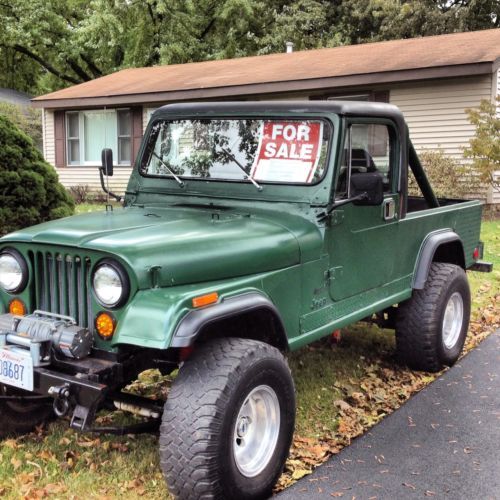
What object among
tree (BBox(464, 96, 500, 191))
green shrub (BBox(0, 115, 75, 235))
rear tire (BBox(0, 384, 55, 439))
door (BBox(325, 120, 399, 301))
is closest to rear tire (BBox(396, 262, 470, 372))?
door (BBox(325, 120, 399, 301))

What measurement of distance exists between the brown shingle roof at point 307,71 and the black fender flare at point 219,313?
432 inches

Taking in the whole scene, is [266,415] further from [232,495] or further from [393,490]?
[393,490]

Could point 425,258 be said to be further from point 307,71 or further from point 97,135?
point 97,135

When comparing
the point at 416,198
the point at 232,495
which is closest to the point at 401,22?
the point at 416,198

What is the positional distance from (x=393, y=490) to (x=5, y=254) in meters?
2.28

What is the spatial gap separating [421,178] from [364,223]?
125 centimetres

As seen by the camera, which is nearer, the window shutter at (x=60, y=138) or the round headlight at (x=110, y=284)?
the round headlight at (x=110, y=284)

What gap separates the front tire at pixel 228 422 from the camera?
2828mm

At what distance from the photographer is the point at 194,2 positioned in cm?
2667

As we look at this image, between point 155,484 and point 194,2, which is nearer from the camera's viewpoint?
point 155,484

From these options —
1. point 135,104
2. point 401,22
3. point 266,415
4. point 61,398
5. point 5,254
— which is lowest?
point 266,415

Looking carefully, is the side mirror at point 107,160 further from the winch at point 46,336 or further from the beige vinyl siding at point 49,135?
the beige vinyl siding at point 49,135

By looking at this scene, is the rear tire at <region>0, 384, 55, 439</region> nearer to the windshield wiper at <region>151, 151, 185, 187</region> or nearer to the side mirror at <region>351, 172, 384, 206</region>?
the windshield wiper at <region>151, 151, 185, 187</region>

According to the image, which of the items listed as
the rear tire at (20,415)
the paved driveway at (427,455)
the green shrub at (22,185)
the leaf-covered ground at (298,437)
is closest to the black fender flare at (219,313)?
the paved driveway at (427,455)
